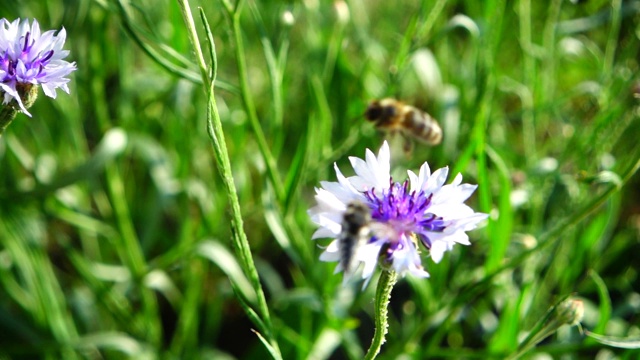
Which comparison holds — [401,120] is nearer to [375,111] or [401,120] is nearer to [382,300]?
[375,111]

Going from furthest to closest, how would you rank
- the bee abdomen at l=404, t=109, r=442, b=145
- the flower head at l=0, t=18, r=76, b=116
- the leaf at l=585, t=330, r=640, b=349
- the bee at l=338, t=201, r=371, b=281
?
1. the bee abdomen at l=404, t=109, r=442, b=145
2. the leaf at l=585, t=330, r=640, b=349
3. the flower head at l=0, t=18, r=76, b=116
4. the bee at l=338, t=201, r=371, b=281

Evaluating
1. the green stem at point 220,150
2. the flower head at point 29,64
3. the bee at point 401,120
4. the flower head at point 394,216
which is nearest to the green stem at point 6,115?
the flower head at point 29,64

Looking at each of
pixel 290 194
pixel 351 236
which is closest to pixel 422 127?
pixel 290 194

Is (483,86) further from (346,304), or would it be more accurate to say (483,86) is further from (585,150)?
(346,304)

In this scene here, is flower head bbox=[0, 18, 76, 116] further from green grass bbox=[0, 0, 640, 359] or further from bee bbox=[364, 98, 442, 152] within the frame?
bee bbox=[364, 98, 442, 152]

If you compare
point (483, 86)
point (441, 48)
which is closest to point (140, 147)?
point (483, 86)

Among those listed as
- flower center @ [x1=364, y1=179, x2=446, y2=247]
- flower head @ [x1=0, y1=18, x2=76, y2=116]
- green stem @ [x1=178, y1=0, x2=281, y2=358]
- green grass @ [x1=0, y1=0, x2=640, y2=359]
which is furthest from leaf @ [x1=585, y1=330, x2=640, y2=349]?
flower head @ [x1=0, y1=18, x2=76, y2=116]
